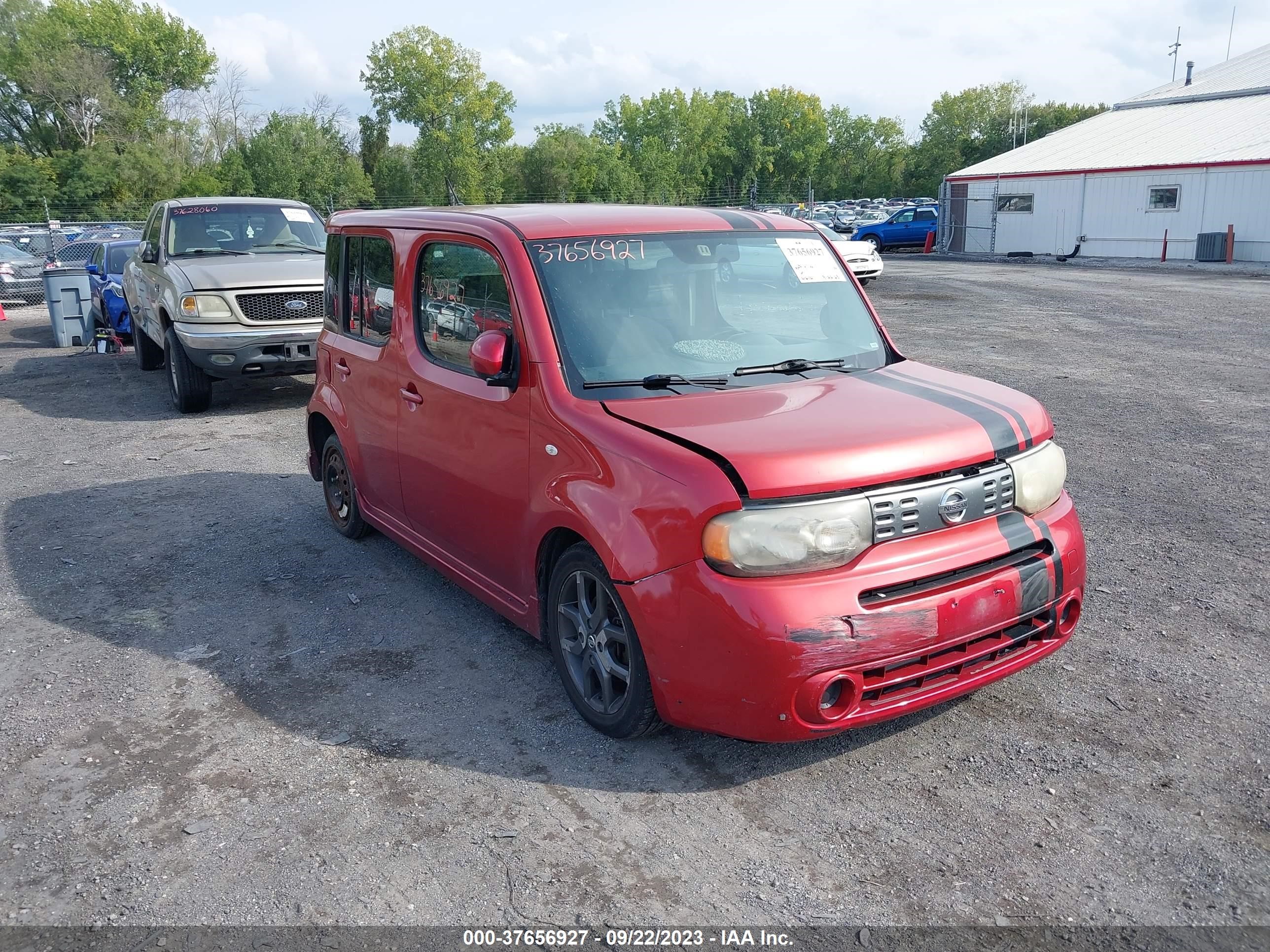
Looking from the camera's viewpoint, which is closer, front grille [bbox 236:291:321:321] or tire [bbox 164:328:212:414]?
front grille [bbox 236:291:321:321]

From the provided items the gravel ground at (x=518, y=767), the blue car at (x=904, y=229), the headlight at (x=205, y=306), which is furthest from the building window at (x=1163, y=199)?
the headlight at (x=205, y=306)

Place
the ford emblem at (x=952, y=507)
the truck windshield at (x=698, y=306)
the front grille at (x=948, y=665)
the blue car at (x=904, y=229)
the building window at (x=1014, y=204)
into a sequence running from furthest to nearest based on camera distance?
the blue car at (x=904, y=229)
the building window at (x=1014, y=204)
the truck windshield at (x=698, y=306)
the ford emblem at (x=952, y=507)
the front grille at (x=948, y=665)

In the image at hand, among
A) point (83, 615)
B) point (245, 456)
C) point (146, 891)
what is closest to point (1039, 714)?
point (146, 891)

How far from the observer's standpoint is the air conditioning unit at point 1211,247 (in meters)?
29.6

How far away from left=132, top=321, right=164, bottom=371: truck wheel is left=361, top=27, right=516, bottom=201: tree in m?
74.6

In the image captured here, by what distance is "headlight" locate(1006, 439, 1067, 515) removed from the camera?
3.69 m

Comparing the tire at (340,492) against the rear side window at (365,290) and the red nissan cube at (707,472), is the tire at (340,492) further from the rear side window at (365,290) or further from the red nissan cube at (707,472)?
the red nissan cube at (707,472)

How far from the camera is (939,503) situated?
11.2 ft

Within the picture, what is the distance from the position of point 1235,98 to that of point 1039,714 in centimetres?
3971

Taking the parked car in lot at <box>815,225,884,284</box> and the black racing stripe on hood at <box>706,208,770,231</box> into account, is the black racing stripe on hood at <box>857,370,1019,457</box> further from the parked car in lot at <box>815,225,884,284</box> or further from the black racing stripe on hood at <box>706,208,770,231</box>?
the parked car in lot at <box>815,225,884,284</box>

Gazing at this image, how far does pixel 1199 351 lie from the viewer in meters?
13.0

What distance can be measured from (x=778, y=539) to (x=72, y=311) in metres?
15.6

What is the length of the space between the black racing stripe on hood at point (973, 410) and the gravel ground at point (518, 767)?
1.06m

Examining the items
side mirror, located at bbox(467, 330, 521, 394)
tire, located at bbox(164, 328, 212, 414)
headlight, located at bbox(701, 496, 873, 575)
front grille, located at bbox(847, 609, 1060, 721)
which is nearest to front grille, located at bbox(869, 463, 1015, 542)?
headlight, located at bbox(701, 496, 873, 575)
